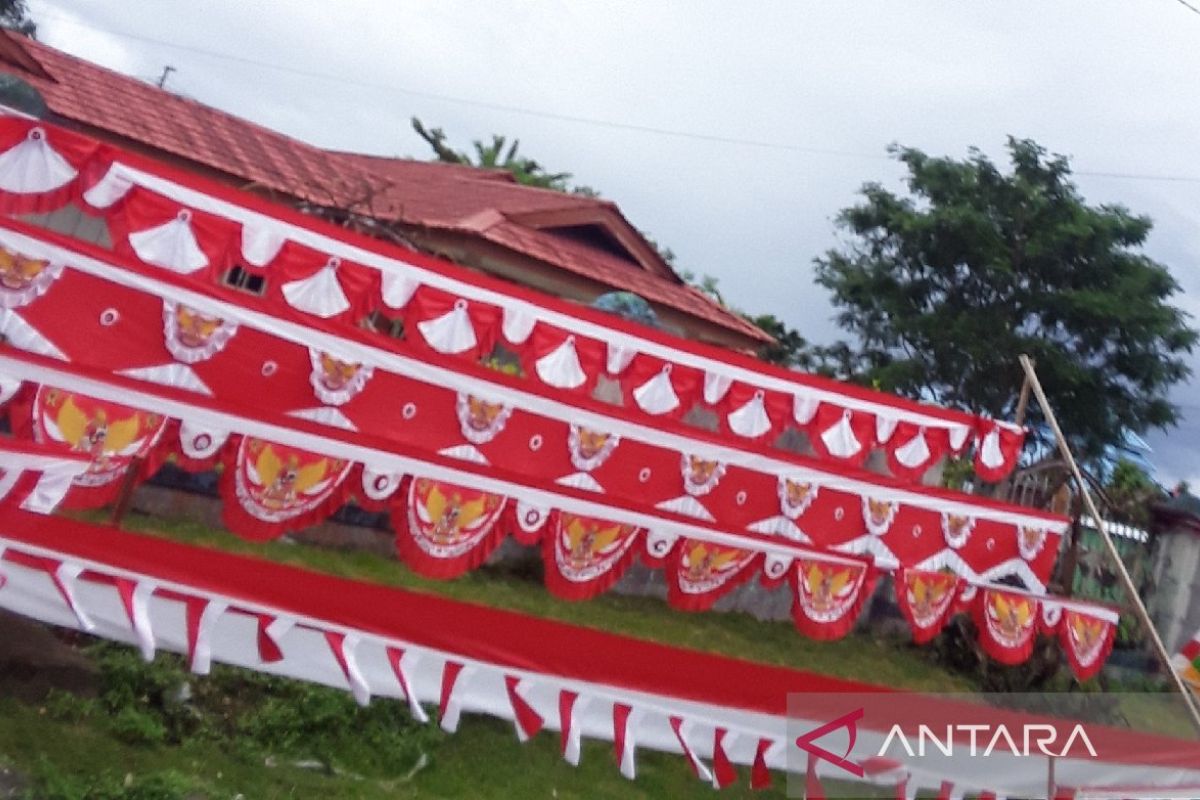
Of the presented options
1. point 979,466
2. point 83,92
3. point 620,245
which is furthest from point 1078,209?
point 83,92

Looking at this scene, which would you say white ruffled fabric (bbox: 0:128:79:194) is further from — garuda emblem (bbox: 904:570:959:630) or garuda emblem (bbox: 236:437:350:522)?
garuda emblem (bbox: 904:570:959:630)

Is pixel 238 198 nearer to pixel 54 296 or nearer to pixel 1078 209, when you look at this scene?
pixel 54 296

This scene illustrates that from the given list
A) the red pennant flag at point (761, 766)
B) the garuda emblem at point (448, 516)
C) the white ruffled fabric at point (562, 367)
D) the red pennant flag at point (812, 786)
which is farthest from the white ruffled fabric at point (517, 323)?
the red pennant flag at point (812, 786)

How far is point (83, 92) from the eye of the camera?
8352 mm

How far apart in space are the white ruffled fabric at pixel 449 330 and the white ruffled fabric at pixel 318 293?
1.37 feet

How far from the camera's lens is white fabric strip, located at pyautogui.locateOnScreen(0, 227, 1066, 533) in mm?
4008

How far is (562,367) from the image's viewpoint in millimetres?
5363

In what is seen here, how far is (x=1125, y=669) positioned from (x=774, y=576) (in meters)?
4.66

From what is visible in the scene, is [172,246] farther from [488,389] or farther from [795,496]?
[795,496]

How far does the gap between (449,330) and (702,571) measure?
1559mm

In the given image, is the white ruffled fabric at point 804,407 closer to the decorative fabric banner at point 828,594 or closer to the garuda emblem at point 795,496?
the garuda emblem at point 795,496

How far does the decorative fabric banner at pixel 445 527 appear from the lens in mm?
4055

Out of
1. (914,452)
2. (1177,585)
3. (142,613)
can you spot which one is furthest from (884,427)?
(142,613)

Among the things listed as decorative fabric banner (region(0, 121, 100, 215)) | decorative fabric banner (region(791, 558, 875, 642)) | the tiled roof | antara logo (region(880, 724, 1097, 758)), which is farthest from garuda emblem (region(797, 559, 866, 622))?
the tiled roof
